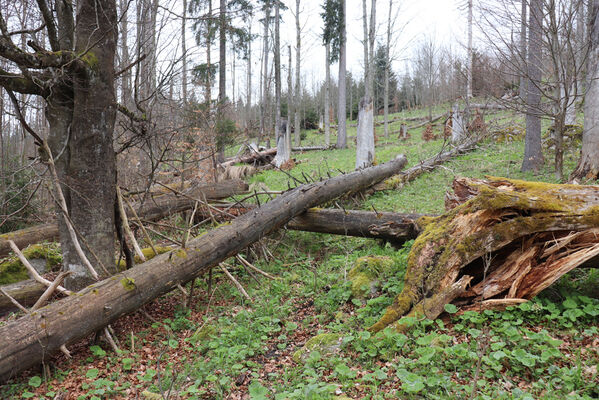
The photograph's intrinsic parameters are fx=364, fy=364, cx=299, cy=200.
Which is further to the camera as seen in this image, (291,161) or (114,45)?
(291,161)

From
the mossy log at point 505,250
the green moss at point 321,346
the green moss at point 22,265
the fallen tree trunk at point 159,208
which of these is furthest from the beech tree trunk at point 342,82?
the green moss at point 321,346

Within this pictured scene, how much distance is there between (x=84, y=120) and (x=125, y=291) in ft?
6.41

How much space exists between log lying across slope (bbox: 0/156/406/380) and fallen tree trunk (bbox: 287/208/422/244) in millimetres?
340

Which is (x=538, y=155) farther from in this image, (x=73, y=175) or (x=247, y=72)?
(x=247, y=72)

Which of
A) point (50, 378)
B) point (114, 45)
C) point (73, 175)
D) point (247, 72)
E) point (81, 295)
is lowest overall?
point (50, 378)

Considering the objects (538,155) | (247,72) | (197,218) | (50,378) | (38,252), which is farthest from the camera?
(247,72)

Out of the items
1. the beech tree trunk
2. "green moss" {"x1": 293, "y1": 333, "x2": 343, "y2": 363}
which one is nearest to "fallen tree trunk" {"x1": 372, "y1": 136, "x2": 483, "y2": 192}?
"green moss" {"x1": 293, "y1": 333, "x2": 343, "y2": 363}

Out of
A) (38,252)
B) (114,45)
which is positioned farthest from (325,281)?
(38,252)

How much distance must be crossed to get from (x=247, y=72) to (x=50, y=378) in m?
34.6

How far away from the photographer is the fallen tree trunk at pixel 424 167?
976 centimetres

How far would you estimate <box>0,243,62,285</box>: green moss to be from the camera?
565 centimetres

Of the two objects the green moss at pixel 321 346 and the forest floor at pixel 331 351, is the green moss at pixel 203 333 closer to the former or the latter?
the forest floor at pixel 331 351

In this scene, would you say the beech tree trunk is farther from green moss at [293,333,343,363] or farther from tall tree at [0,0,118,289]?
green moss at [293,333,343,363]

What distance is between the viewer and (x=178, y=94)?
959cm
